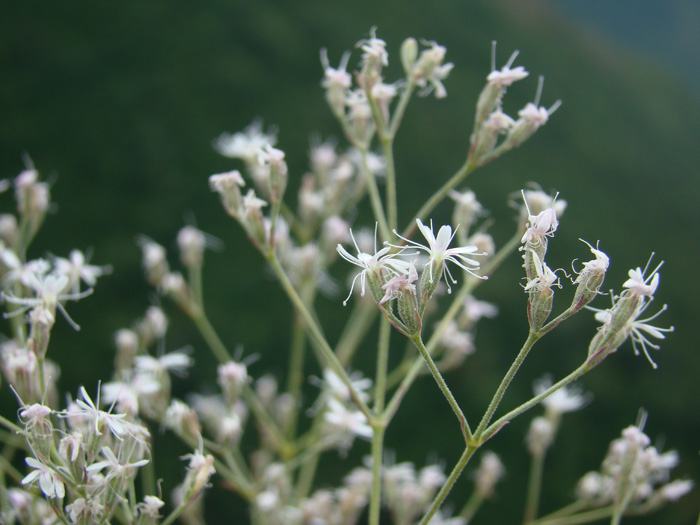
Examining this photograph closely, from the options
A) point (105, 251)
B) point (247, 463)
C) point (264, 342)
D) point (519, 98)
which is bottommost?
point (247, 463)

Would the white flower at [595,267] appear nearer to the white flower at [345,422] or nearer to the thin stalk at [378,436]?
the thin stalk at [378,436]

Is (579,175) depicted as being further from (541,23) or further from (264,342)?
(264,342)

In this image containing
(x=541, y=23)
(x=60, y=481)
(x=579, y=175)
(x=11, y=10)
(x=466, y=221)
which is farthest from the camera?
(x=541, y=23)

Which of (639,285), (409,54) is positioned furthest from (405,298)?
(409,54)

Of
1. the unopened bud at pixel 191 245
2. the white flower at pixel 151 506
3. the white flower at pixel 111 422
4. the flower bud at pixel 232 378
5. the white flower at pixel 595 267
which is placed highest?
the white flower at pixel 595 267

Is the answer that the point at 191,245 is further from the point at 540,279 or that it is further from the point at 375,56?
the point at 540,279

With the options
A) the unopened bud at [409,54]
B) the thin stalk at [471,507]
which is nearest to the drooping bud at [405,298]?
the unopened bud at [409,54]

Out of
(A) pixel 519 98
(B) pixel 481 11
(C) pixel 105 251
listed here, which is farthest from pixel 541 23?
(C) pixel 105 251
